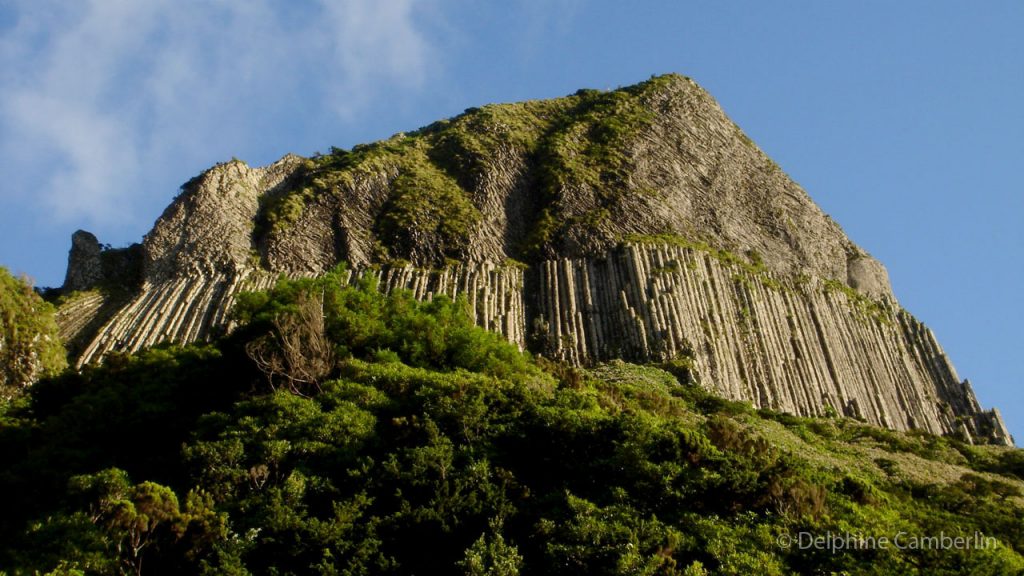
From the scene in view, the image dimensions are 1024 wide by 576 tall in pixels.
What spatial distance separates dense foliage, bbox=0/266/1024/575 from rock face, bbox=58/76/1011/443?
866 cm

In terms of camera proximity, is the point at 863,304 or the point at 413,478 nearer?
the point at 413,478

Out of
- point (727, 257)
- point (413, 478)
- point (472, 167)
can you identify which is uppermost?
point (472, 167)

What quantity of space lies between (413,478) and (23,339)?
786 inches

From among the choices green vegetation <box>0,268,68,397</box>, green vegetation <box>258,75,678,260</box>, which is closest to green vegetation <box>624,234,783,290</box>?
green vegetation <box>258,75,678,260</box>

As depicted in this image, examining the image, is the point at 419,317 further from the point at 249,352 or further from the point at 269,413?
the point at 269,413

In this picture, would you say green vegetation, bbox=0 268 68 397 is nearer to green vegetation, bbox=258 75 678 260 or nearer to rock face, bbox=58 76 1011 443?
rock face, bbox=58 76 1011 443

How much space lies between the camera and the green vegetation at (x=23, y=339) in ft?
113

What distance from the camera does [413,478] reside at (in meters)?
22.3

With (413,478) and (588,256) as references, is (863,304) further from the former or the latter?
(413,478)

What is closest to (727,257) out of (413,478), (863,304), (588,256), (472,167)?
(588,256)

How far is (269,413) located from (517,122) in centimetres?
3384

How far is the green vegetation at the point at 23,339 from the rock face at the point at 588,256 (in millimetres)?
1719

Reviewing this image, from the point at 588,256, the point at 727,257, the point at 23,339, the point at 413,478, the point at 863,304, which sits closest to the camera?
the point at 413,478

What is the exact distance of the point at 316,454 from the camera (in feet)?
77.7
